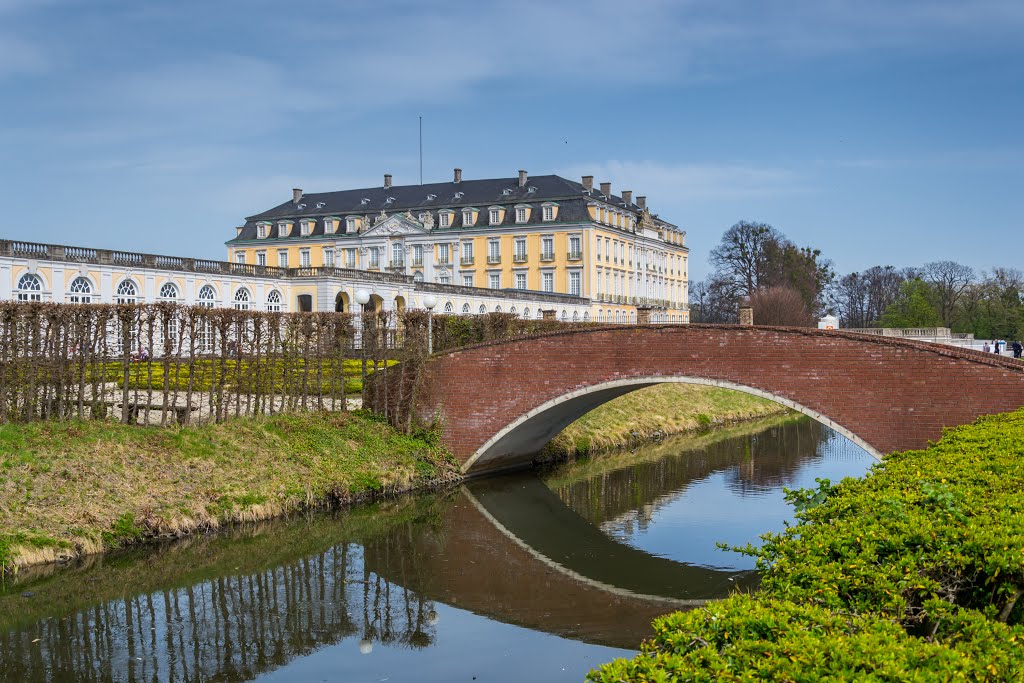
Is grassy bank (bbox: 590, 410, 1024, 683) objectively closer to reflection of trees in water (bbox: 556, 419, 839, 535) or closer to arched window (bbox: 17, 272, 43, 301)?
reflection of trees in water (bbox: 556, 419, 839, 535)

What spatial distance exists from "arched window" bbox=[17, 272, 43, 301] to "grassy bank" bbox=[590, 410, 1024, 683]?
3311 cm

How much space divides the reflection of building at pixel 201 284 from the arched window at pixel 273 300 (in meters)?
0.05

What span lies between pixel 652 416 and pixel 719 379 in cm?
1183

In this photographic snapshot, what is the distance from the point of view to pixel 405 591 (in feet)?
44.7

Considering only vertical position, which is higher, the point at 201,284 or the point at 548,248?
the point at 548,248

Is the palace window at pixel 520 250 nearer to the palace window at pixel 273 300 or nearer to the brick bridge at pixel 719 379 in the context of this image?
the palace window at pixel 273 300

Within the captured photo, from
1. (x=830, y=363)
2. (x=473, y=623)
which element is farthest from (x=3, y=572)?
(x=830, y=363)

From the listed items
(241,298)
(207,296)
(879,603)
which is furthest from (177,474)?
(241,298)

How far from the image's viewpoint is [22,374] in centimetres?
1672

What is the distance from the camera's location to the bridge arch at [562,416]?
1767 centimetres

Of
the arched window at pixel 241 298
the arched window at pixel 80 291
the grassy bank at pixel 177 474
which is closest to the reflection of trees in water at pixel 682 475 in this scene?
the grassy bank at pixel 177 474

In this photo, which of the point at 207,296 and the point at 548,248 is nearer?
the point at 207,296

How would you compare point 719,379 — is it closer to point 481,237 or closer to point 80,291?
point 80,291

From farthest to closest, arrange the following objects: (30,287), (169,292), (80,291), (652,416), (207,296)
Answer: (207,296) → (169,292) → (80,291) → (30,287) → (652,416)
